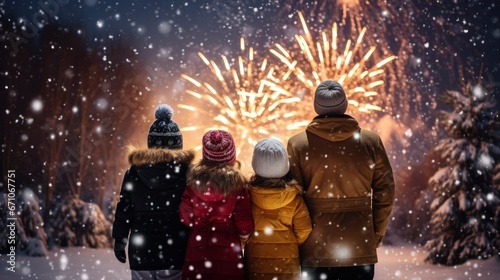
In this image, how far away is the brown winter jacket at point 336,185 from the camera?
485cm

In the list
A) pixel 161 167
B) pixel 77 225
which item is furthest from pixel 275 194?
pixel 77 225

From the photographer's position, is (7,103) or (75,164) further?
(75,164)

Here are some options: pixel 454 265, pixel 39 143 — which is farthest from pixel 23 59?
pixel 454 265

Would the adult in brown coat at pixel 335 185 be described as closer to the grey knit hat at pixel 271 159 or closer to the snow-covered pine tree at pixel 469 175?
the grey knit hat at pixel 271 159

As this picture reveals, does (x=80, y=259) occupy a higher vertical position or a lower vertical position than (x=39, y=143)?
lower

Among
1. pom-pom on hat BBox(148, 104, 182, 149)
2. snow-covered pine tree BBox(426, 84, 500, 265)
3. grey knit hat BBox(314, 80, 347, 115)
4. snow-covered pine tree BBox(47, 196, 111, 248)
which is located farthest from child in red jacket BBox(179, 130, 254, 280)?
snow-covered pine tree BBox(47, 196, 111, 248)

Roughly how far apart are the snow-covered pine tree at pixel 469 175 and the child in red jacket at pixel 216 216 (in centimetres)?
1119

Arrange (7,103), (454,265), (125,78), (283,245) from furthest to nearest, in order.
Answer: (125,78)
(7,103)
(454,265)
(283,245)

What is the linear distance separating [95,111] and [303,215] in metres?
16.2

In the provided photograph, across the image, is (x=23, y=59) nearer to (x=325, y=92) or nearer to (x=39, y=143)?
(x=39, y=143)

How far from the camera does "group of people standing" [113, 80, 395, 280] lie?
4.79 m

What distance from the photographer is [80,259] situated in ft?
54.4

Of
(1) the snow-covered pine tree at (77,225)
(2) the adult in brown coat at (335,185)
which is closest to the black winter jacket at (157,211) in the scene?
(2) the adult in brown coat at (335,185)

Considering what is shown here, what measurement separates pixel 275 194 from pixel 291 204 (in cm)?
16
